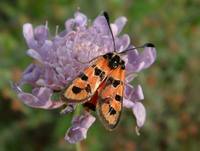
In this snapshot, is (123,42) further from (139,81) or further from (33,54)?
(139,81)

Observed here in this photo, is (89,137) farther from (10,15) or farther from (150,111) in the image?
(10,15)

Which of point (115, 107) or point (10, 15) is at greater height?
point (10, 15)

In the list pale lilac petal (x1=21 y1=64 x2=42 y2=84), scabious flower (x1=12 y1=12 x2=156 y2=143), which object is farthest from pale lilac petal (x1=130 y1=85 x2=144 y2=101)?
pale lilac petal (x1=21 y1=64 x2=42 y2=84)

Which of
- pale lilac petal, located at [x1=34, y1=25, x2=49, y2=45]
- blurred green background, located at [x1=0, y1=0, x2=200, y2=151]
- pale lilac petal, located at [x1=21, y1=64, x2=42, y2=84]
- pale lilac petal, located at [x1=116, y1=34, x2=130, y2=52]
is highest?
pale lilac petal, located at [x1=34, y1=25, x2=49, y2=45]

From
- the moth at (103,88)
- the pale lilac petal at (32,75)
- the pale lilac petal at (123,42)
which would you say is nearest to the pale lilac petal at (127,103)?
the moth at (103,88)

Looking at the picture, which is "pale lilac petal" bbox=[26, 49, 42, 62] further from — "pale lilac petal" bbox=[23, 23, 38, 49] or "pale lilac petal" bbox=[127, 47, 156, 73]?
"pale lilac petal" bbox=[127, 47, 156, 73]

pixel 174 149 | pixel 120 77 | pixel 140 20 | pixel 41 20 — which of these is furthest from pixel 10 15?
pixel 120 77

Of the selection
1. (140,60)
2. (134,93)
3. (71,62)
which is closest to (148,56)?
(140,60)
